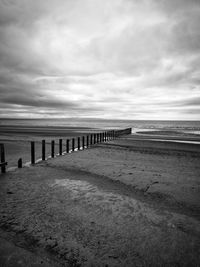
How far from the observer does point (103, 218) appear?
4.03 metres

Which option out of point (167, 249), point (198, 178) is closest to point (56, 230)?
point (167, 249)

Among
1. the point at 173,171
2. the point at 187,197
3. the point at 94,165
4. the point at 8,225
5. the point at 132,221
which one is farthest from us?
the point at 94,165

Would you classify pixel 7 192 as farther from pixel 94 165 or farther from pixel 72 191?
pixel 94 165

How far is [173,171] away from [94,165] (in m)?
4.33

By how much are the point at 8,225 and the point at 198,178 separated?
24.7 feet

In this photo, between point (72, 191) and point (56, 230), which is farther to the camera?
point (72, 191)

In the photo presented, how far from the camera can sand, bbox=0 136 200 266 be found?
292 centimetres

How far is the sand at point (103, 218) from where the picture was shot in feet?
9.58

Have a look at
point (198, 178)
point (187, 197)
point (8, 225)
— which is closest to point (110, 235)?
point (8, 225)

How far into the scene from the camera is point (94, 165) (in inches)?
362

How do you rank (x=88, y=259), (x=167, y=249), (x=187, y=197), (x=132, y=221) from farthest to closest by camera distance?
(x=187, y=197), (x=132, y=221), (x=167, y=249), (x=88, y=259)

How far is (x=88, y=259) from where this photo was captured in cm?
279

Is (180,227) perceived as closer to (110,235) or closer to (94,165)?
(110,235)

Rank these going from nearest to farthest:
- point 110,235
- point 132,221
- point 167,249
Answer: point 167,249
point 110,235
point 132,221
